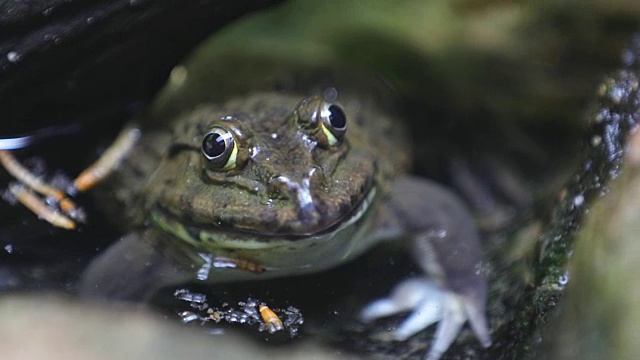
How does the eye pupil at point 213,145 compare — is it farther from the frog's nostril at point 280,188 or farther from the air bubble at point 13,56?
the air bubble at point 13,56

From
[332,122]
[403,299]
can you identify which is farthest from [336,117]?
[403,299]

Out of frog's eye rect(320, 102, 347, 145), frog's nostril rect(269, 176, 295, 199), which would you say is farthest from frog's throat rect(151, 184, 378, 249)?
frog's eye rect(320, 102, 347, 145)

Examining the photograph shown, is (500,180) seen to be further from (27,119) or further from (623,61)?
(27,119)

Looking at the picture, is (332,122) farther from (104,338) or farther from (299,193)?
(104,338)

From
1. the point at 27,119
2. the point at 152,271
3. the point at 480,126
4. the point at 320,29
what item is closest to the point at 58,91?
the point at 27,119

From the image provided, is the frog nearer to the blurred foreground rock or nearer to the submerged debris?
the submerged debris
